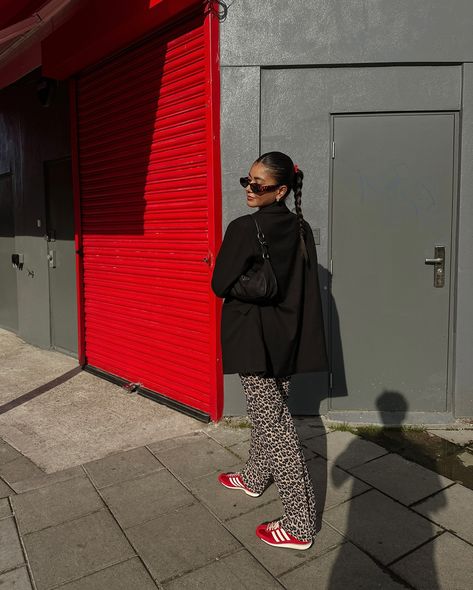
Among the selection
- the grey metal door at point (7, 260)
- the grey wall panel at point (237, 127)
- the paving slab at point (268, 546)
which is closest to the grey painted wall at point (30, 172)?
the grey metal door at point (7, 260)

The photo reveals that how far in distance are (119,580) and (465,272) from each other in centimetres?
336

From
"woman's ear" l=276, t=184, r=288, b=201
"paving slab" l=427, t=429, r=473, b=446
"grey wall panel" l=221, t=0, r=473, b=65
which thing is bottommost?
"paving slab" l=427, t=429, r=473, b=446

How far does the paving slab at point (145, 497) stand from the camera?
9.75ft

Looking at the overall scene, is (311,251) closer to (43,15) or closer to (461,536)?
(461,536)

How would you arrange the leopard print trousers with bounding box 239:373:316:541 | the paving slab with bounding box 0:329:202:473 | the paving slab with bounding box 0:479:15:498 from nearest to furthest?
1. the leopard print trousers with bounding box 239:373:316:541
2. the paving slab with bounding box 0:479:15:498
3. the paving slab with bounding box 0:329:202:473

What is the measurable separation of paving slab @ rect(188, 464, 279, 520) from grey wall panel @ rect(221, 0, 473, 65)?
3195mm

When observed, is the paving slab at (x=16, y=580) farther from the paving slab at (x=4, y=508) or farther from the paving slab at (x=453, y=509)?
the paving slab at (x=453, y=509)

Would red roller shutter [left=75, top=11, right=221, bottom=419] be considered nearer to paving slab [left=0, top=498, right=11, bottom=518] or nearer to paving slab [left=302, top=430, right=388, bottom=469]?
paving slab [left=302, top=430, right=388, bottom=469]

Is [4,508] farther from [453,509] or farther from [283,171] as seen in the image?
[453,509]

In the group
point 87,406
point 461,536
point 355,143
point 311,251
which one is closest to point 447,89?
point 355,143

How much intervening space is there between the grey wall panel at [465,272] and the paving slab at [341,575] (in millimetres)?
2122

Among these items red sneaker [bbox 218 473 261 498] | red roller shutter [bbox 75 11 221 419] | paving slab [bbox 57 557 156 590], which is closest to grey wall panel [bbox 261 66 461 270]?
red roller shutter [bbox 75 11 221 419]

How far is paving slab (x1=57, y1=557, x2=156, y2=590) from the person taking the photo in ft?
7.80

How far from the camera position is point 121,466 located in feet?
11.8
